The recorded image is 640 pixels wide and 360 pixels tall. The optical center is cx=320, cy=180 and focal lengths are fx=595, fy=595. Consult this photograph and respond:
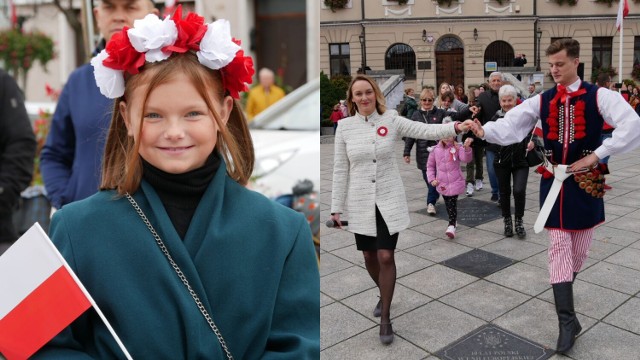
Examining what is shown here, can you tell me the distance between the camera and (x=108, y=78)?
3.38ft

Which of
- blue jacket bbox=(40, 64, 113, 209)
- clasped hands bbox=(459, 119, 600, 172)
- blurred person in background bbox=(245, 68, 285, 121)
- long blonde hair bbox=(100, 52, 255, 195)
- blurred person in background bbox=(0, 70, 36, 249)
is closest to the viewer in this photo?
long blonde hair bbox=(100, 52, 255, 195)

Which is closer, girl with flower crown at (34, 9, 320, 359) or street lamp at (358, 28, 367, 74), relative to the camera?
girl with flower crown at (34, 9, 320, 359)

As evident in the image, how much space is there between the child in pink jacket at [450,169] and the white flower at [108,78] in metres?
1.25

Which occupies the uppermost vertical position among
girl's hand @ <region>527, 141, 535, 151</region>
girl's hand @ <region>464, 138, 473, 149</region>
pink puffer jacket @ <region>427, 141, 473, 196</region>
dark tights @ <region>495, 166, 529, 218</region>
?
girl's hand @ <region>464, 138, 473, 149</region>

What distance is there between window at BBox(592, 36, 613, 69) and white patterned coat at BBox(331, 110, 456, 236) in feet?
2.38

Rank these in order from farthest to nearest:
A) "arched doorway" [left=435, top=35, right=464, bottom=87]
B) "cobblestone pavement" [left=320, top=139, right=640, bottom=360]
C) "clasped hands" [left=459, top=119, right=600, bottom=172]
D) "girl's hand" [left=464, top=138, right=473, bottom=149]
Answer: "cobblestone pavement" [left=320, top=139, right=640, bottom=360] < "girl's hand" [left=464, top=138, right=473, bottom=149] < "clasped hands" [left=459, top=119, right=600, bottom=172] < "arched doorway" [left=435, top=35, right=464, bottom=87]

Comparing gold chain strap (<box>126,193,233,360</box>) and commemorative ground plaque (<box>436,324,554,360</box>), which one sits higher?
gold chain strap (<box>126,193,233,360</box>)

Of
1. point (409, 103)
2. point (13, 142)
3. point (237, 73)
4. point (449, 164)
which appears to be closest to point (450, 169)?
point (449, 164)

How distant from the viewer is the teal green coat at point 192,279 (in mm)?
982

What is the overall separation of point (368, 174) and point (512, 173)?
61 centimetres

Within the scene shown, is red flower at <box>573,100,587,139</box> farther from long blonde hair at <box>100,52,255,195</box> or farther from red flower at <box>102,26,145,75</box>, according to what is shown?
red flower at <box>102,26,145,75</box>

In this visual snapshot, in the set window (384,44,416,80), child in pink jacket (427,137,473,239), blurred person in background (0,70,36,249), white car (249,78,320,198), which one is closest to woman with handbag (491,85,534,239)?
child in pink jacket (427,137,473,239)

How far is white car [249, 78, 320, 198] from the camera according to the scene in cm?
299

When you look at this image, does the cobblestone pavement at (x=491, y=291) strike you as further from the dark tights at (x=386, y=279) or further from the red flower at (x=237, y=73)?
the red flower at (x=237, y=73)
